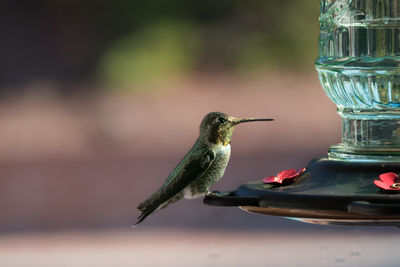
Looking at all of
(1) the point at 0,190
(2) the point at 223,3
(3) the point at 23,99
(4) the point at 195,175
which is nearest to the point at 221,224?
(1) the point at 0,190

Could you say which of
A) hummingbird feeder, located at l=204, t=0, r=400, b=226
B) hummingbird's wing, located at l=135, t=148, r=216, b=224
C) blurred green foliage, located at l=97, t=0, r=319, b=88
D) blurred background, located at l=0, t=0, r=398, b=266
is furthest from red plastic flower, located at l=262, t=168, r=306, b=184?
blurred green foliage, located at l=97, t=0, r=319, b=88

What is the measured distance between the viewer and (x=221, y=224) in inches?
409

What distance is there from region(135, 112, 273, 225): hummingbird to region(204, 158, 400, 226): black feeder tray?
0.35 metres

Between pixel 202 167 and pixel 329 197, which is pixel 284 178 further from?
pixel 202 167

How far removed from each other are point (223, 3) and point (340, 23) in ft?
40.3

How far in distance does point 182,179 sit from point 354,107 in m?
0.61

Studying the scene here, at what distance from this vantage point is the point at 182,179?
105 inches

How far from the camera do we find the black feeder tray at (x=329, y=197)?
1.90m

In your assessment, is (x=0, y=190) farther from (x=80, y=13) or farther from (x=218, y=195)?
(x=218, y=195)

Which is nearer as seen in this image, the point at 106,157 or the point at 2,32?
the point at 106,157

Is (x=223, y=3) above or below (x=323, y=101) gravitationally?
above

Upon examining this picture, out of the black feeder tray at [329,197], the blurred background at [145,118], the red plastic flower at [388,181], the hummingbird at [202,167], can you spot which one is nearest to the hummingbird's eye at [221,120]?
the hummingbird at [202,167]

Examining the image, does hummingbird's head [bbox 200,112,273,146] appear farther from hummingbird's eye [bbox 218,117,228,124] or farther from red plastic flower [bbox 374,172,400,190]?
red plastic flower [bbox 374,172,400,190]

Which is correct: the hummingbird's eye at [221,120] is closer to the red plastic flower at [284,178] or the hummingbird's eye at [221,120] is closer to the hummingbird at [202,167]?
the hummingbird at [202,167]
